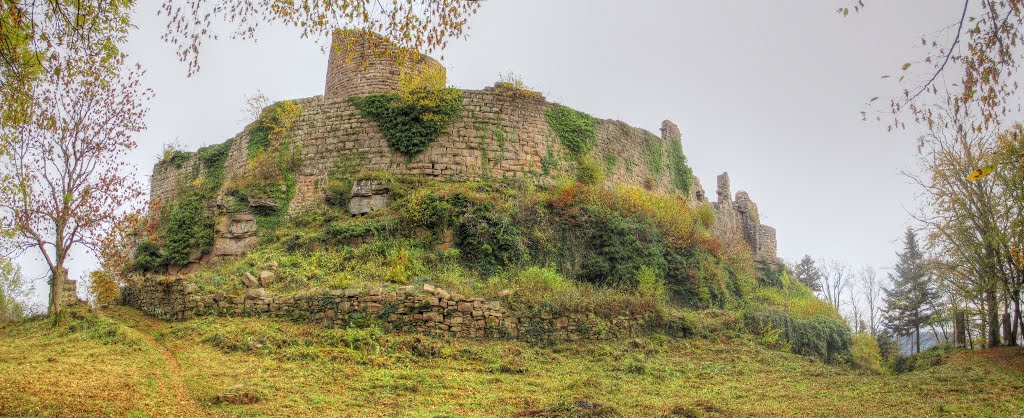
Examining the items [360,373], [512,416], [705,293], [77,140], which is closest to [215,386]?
[360,373]

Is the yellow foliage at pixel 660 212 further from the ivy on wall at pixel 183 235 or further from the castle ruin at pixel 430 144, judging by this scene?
the ivy on wall at pixel 183 235

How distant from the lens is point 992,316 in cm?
1493

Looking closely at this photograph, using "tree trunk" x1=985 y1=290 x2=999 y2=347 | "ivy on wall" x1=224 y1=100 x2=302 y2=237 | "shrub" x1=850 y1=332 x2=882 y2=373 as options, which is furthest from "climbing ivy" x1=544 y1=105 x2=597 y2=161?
"tree trunk" x1=985 y1=290 x2=999 y2=347

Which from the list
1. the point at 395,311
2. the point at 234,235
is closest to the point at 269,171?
the point at 234,235

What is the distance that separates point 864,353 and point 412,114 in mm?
12727

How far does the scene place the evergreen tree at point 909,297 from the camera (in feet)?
89.7

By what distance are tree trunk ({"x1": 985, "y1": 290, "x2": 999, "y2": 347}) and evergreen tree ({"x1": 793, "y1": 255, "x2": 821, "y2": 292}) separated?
25.5 meters

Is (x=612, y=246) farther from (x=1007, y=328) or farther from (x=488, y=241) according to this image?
(x=1007, y=328)

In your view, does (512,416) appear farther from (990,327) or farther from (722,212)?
(722,212)

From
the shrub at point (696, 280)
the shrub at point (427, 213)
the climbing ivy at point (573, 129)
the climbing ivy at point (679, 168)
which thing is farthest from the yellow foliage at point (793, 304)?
the shrub at point (427, 213)

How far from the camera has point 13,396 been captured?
20.1ft

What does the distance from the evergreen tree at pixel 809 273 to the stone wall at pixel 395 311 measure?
32.6 m

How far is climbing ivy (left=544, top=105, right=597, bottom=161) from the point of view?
17.8 metres

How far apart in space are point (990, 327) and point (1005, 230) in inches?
108
